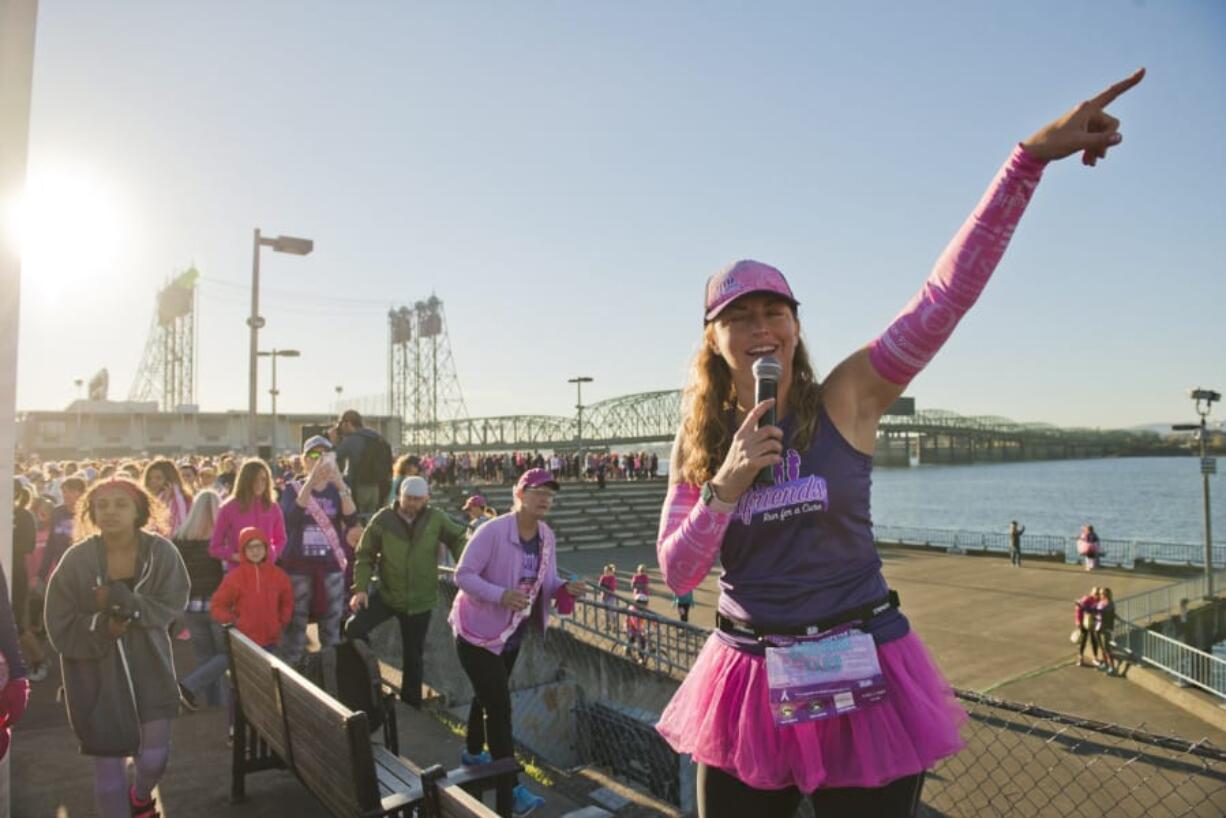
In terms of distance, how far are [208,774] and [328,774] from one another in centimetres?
236

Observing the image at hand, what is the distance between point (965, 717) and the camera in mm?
1779

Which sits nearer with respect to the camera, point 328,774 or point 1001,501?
point 328,774

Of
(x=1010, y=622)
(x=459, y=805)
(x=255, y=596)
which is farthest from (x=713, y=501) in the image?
(x=1010, y=622)

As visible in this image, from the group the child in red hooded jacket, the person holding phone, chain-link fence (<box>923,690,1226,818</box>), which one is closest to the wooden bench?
the child in red hooded jacket

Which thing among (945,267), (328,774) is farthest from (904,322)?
(328,774)

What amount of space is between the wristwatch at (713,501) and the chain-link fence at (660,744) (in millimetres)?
5631

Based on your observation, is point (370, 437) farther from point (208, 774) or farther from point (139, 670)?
point (139, 670)

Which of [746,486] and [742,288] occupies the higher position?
[742,288]

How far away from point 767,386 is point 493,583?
11.2ft

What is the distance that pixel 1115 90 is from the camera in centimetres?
161

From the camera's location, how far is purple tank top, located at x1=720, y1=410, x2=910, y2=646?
166 cm

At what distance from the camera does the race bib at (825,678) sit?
1.58 metres

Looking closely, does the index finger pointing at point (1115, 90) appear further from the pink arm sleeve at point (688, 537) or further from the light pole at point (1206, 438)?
the light pole at point (1206, 438)

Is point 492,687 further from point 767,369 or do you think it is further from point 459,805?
point 767,369
